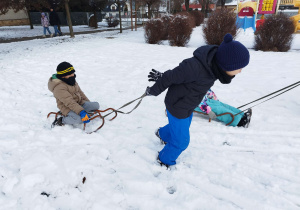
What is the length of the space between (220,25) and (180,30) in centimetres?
167

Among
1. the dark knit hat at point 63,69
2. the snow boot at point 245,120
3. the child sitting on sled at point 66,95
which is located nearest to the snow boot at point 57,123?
the child sitting on sled at point 66,95

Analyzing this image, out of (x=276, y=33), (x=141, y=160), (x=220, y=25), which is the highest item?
(x=220, y=25)

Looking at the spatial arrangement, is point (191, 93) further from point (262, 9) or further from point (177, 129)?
point (262, 9)

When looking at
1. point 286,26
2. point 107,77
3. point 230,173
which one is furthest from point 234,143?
point 286,26

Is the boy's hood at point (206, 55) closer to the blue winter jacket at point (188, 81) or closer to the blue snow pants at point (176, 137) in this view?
the blue winter jacket at point (188, 81)

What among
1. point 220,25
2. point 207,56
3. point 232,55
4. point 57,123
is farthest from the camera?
point 220,25

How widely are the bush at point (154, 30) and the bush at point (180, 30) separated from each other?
756 millimetres

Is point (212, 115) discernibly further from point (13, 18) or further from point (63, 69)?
point (13, 18)

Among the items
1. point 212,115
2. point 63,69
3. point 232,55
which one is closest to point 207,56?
point 232,55

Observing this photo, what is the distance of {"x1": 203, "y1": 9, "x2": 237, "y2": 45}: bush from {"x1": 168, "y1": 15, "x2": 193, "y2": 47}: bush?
85cm

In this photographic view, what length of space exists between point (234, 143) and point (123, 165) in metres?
1.47

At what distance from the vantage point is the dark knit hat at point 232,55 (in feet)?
5.60

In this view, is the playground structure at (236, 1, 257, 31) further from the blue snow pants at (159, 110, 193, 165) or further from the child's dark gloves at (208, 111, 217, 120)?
the blue snow pants at (159, 110, 193, 165)

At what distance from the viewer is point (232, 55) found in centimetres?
171
